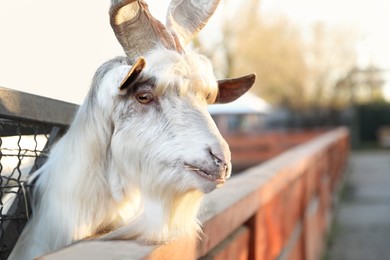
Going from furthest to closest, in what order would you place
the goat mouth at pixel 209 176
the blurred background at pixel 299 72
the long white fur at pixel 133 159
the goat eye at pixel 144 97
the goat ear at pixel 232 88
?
the blurred background at pixel 299 72
the goat ear at pixel 232 88
the goat eye at pixel 144 97
the long white fur at pixel 133 159
the goat mouth at pixel 209 176

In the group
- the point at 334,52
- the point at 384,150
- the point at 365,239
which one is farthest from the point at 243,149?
the point at 334,52

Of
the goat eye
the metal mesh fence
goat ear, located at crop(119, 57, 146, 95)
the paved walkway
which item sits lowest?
the paved walkway

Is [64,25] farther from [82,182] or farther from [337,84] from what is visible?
[337,84]

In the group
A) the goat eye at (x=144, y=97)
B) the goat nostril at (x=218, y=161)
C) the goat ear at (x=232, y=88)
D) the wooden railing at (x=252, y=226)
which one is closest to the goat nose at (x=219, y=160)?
the goat nostril at (x=218, y=161)

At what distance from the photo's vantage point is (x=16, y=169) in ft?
11.2

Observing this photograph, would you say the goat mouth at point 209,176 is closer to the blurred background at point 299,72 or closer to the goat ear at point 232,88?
the goat ear at point 232,88

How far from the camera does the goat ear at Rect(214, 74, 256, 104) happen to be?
3430 millimetres

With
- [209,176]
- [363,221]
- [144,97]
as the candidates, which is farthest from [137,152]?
[363,221]

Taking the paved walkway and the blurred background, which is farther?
the blurred background

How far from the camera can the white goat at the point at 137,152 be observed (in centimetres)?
280

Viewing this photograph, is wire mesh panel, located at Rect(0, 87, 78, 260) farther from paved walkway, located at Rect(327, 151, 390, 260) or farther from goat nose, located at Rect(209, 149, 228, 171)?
paved walkway, located at Rect(327, 151, 390, 260)

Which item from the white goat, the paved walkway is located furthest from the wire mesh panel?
the paved walkway

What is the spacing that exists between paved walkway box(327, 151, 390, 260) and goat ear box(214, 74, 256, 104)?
5.79m

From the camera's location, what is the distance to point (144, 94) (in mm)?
2969
